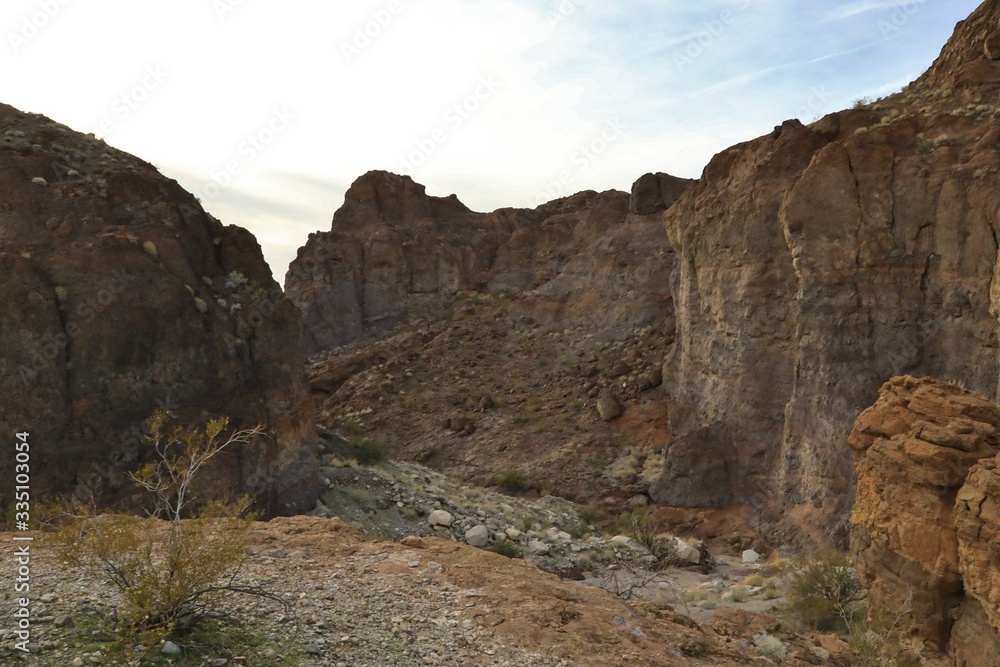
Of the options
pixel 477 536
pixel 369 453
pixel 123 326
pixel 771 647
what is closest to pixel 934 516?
pixel 771 647

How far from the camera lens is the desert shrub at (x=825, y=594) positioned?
889 cm

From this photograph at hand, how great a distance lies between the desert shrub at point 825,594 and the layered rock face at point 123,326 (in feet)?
30.6

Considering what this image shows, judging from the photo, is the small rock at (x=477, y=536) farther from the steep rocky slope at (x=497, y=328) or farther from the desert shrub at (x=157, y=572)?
the desert shrub at (x=157, y=572)

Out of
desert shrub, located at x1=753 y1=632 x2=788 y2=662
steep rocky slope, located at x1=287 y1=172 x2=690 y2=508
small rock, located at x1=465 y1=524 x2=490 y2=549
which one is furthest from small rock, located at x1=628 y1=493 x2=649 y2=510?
desert shrub, located at x1=753 y1=632 x2=788 y2=662

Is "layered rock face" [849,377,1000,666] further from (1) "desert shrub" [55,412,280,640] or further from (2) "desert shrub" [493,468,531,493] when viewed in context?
(2) "desert shrub" [493,468,531,493]

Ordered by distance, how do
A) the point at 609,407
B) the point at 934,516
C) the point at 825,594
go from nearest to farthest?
the point at 934,516 → the point at 825,594 → the point at 609,407

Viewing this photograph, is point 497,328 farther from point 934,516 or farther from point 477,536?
point 934,516

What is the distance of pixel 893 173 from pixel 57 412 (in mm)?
16337

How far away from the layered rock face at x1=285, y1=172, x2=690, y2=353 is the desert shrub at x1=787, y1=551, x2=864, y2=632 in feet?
73.9

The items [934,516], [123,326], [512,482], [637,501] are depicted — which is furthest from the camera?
[512,482]

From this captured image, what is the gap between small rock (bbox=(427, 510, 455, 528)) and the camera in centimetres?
1421

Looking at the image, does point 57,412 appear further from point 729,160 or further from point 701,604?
point 729,160

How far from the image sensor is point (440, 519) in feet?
46.8

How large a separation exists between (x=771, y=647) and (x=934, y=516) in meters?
2.16
